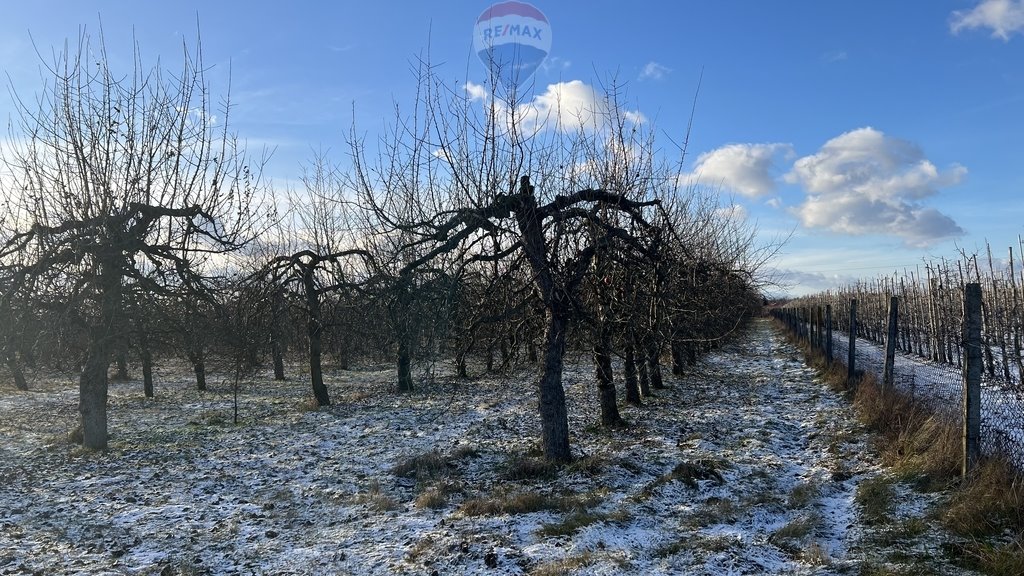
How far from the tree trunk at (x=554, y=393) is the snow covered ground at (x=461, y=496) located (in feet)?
0.96

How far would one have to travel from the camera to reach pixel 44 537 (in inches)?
216

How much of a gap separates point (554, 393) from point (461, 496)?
65.1 inches

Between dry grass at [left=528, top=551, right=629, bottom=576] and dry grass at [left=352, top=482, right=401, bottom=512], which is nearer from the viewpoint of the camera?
dry grass at [left=528, top=551, right=629, bottom=576]

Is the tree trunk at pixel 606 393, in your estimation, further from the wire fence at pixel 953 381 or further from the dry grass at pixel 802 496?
the wire fence at pixel 953 381

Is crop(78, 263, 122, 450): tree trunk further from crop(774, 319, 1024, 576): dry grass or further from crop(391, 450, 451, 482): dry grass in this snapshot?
crop(774, 319, 1024, 576): dry grass

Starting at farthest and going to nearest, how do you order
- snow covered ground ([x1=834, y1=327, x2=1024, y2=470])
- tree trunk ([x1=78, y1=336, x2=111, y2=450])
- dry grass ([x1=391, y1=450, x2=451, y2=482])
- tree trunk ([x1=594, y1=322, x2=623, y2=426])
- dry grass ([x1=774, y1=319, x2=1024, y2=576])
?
tree trunk ([x1=78, y1=336, x2=111, y2=450]) < tree trunk ([x1=594, y1=322, x2=623, y2=426]) < dry grass ([x1=391, y1=450, x2=451, y2=482]) < snow covered ground ([x1=834, y1=327, x2=1024, y2=470]) < dry grass ([x1=774, y1=319, x2=1024, y2=576])

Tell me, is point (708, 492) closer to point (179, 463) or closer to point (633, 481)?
point (633, 481)

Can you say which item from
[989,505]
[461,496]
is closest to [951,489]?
[989,505]

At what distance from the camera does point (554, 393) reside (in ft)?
22.8

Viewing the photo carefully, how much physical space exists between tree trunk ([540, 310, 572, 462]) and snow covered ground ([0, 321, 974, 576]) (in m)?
0.29

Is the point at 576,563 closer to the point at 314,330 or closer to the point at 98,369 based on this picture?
the point at 98,369

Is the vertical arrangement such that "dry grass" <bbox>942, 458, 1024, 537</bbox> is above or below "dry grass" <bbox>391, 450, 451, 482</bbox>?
above

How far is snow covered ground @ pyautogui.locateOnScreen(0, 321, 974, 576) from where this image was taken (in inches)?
177

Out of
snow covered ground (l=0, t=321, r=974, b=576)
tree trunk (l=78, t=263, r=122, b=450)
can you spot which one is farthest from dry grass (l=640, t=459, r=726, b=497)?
tree trunk (l=78, t=263, r=122, b=450)
